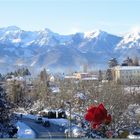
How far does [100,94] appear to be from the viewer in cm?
1196

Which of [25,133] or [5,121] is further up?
[5,121]

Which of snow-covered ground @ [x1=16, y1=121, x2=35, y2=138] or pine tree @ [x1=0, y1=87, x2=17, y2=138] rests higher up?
Answer: pine tree @ [x1=0, y1=87, x2=17, y2=138]

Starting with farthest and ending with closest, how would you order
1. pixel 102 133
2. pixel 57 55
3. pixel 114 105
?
pixel 57 55 < pixel 114 105 < pixel 102 133

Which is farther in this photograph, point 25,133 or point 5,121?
point 25,133

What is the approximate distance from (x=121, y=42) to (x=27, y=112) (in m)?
102

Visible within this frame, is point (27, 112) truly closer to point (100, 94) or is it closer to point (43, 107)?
point (43, 107)

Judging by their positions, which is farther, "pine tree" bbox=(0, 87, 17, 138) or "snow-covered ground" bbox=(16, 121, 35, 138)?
"snow-covered ground" bbox=(16, 121, 35, 138)

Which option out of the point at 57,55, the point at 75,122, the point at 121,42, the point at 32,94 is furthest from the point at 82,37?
the point at 75,122

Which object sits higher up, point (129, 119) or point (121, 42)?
point (121, 42)

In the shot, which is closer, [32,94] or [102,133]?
[102,133]

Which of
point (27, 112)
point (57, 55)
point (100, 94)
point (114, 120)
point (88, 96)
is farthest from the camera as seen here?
point (57, 55)

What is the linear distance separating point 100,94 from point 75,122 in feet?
5.20

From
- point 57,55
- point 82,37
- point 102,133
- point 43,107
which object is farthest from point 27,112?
point 82,37

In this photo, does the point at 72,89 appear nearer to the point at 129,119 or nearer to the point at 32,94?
the point at 32,94
